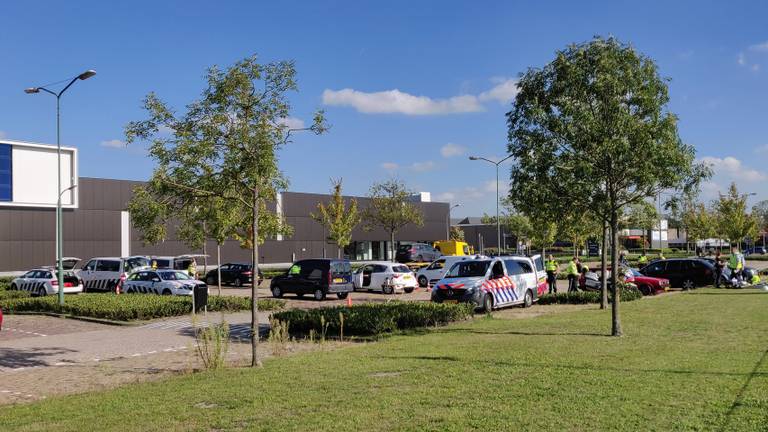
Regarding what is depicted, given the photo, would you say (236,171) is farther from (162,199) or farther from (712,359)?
(712,359)

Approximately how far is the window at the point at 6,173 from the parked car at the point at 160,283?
79.4 feet

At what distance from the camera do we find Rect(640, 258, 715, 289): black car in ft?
101

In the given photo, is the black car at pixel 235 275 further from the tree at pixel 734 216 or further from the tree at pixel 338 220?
the tree at pixel 734 216

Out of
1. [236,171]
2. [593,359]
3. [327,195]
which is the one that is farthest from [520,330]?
[327,195]

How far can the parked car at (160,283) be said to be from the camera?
27.2 metres

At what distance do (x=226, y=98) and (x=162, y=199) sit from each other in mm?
2074

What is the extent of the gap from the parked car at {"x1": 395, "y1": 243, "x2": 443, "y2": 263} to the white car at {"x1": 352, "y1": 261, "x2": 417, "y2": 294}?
653 inches

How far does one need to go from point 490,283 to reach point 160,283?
1413 centimetres

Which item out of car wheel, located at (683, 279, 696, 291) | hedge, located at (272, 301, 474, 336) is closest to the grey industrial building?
car wheel, located at (683, 279, 696, 291)

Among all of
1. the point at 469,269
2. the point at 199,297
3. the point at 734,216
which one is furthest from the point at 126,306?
the point at 734,216

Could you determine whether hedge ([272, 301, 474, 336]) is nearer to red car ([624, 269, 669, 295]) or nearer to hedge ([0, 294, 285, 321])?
hedge ([0, 294, 285, 321])

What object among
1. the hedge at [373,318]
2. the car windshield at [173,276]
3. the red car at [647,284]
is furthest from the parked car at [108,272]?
the red car at [647,284]

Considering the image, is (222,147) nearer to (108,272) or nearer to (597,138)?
(597,138)

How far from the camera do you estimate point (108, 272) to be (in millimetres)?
33000
